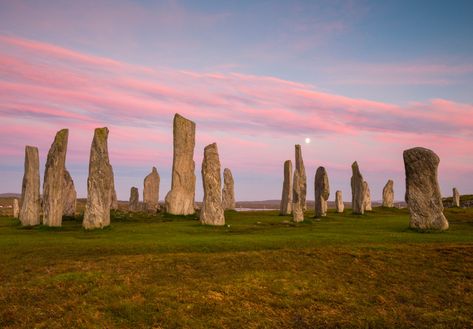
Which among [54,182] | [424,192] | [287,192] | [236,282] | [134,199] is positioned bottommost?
[236,282]

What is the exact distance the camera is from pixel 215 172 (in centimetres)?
3309

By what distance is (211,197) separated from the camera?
3212cm

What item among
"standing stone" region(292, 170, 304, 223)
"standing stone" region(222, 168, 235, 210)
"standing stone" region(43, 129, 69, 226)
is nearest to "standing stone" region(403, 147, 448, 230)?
"standing stone" region(292, 170, 304, 223)

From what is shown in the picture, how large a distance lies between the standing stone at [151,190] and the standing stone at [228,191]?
955cm

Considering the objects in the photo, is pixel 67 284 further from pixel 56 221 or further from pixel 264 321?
pixel 56 221

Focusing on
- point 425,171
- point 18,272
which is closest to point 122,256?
point 18,272

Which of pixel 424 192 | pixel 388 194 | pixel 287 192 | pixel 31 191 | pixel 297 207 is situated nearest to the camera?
pixel 424 192

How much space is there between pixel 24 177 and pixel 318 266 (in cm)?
2429

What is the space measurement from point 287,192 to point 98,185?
24.9 meters

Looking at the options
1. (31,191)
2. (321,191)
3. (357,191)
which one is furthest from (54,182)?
(357,191)

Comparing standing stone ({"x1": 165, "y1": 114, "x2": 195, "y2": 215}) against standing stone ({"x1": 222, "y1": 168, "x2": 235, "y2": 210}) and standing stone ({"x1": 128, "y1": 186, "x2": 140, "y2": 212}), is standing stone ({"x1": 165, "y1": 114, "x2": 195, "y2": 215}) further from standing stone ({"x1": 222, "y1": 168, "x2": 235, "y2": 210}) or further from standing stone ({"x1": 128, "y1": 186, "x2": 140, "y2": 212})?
standing stone ({"x1": 222, "y1": 168, "x2": 235, "y2": 210})

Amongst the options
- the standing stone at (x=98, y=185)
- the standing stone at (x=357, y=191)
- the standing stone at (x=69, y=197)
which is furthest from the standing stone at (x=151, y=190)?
the standing stone at (x=98, y=185)

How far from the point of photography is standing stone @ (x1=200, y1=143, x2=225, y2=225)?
31812 millimetres

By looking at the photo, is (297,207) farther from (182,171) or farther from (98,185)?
(98,185)
